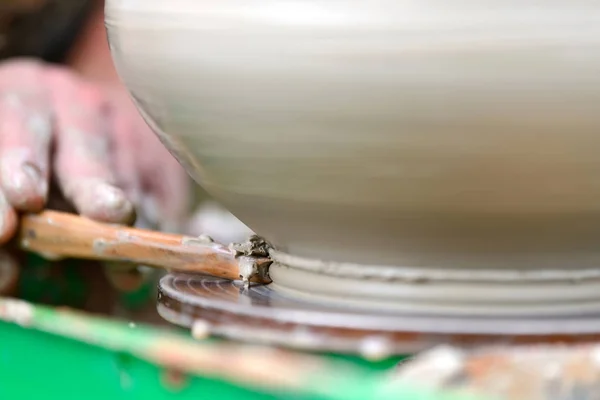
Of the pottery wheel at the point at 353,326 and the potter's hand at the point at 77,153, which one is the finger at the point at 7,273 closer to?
the potter's hand at the point at 77,153

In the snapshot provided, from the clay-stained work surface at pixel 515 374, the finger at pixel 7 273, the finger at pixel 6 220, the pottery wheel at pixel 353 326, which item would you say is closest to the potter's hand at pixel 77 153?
the finger at pixel 6 220

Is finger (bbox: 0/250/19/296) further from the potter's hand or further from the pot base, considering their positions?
the pot base

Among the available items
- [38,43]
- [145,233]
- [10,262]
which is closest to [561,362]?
[145,233]

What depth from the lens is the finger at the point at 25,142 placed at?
985 millimetres

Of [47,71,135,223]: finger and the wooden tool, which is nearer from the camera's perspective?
the wooden tool

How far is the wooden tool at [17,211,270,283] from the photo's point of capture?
30.3 inches

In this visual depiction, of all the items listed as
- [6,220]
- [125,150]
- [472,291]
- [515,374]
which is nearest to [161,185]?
[125,150]

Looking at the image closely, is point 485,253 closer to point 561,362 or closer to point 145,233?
point 561,362

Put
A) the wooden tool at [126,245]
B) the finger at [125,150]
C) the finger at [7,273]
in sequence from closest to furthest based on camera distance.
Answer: the wooden tool at [126,245] → the finger at [7,273] → the finger at [125,150]

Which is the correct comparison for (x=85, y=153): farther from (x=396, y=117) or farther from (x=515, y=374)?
(x=515, y=374)

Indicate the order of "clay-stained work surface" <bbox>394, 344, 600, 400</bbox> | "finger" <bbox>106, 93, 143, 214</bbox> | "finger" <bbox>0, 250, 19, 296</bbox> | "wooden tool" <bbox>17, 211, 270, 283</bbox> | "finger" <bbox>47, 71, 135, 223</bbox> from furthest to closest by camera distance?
"finger" <bbox>106, 93, 143, 214</bbox> < "finger" <bbox>0, 250, 19, 296</bbox> < "finger" <bbox>47, 71, 135, 223</bbox> < "wooden tool" <bbox>17, 211, 270, 283</bbox> < "clay-stained work surface" <bbox>394, 344, 600, 400</bbox>

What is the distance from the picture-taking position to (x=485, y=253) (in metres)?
0.58

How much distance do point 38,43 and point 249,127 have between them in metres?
1.34

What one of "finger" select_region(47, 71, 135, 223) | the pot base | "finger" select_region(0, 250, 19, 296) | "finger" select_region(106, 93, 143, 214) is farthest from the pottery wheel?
"finger" select_region(106, 93, 143, 214)
